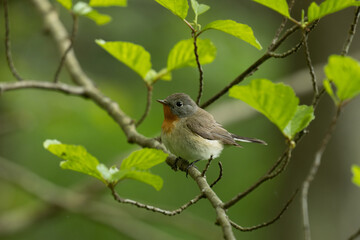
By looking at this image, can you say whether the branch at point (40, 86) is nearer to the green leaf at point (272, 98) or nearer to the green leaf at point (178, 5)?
the green leaf at point (178, 5)

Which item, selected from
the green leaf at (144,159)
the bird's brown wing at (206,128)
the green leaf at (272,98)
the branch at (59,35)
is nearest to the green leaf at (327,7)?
the green leaf at (272,98)

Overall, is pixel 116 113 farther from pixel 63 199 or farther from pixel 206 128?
pixel 63 199

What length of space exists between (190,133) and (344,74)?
265cm

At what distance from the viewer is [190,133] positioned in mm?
4184

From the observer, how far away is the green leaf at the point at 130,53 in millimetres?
3039

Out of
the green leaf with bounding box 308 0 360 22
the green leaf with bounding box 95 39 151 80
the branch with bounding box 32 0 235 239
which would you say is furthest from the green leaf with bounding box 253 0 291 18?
the green leaf with bounding box 95 39 151 80

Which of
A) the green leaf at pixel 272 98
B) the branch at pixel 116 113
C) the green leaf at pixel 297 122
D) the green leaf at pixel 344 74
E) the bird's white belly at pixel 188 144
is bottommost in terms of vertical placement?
the bird's white belly at pixel 188 144

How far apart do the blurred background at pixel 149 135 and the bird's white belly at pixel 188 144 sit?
1.12 meters

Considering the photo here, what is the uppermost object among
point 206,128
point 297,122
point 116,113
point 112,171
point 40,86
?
point 297,122

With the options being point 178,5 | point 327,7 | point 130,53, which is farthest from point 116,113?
point 327,7

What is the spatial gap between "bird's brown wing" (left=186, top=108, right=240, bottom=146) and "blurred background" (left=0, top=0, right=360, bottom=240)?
1.01 m

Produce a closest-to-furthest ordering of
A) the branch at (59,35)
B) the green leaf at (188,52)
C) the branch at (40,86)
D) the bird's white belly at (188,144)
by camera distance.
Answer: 1. the green leaf at (188,52)
2. the branch at (40,86)
3. the bird's white belly at (188,144)
4. the branch at (59,35)

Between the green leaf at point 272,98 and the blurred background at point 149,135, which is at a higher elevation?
the green leaf at point 272,98

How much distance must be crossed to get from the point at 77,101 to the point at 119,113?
2971 mm
